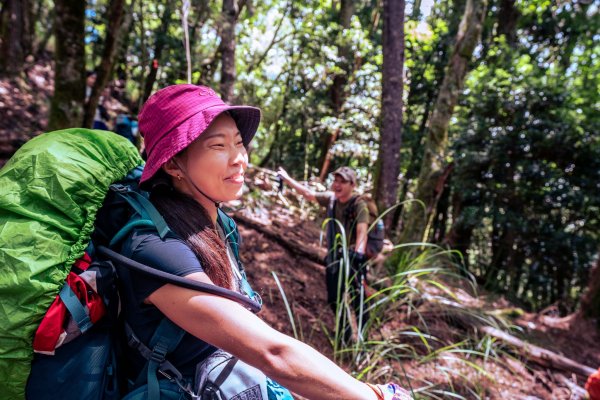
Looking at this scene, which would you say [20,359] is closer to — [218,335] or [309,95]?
[218,335]

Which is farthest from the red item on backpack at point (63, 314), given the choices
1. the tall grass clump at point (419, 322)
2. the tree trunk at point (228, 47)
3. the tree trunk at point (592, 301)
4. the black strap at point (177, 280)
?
the tree trunk at point (592, 301)

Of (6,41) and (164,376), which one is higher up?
(6,41)

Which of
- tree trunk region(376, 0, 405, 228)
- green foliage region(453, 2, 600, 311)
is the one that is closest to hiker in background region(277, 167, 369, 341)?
tree trunk region(376, 0, 405, 228)

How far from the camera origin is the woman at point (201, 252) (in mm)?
959

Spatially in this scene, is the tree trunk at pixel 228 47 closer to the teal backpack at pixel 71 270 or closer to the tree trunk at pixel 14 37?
the teal backpack at pixel 71 270

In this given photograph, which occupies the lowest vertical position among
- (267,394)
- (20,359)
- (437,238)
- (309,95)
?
(437,238)

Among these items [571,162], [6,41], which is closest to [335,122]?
[571,162]

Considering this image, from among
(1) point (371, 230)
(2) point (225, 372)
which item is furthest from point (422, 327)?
(2) point (225, 372)

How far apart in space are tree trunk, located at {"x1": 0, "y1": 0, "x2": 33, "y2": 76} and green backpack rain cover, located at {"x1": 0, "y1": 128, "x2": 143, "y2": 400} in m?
9.87

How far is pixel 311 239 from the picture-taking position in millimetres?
6105

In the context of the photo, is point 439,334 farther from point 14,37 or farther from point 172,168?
point 14,37

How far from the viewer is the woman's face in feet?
4.04

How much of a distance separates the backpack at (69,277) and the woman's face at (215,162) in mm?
185

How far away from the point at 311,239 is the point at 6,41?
8207 mm
